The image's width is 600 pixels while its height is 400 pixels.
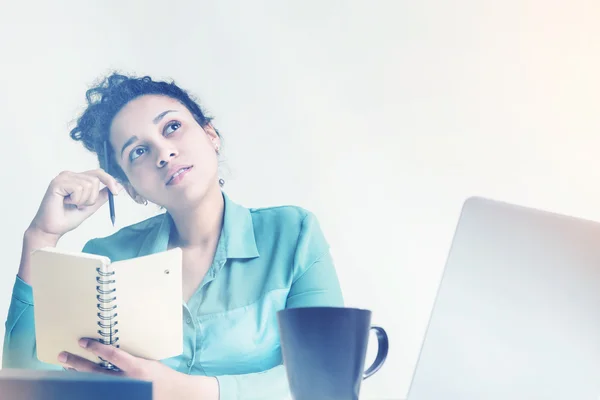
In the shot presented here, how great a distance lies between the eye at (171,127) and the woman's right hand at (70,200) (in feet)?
0.39

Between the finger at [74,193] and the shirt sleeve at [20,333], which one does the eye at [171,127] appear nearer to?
the finger at [74,193]

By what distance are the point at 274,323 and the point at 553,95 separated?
2.22 ft

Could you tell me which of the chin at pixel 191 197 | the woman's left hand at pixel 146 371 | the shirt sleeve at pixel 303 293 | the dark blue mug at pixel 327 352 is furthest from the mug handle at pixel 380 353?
the chin at pixel 191 197

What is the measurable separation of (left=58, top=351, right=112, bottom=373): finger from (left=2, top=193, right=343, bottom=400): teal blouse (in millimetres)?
155

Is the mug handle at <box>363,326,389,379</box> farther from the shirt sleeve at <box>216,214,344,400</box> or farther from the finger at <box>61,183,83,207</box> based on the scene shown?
the finger at <box>61,183,83,207</box>

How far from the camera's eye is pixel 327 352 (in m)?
0.56

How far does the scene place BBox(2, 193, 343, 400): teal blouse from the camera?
3.53ft

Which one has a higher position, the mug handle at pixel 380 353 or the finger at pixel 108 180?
the finger at pixel 108 180

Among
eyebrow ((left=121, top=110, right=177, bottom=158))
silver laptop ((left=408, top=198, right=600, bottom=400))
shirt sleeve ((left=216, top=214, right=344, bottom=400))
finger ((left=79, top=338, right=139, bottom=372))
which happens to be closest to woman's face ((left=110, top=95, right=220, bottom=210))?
eyebrow ((left=121, top=110, right=177, bottom=158))

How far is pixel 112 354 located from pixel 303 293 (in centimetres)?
36

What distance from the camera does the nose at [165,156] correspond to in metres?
1.14

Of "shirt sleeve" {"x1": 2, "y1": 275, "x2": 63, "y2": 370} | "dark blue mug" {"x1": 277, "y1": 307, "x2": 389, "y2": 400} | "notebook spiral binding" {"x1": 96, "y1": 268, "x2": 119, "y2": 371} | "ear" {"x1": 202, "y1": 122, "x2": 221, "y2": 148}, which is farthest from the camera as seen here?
"ear" {"x1": 202, "y1": 122, "x2": 221, "y2": 148}

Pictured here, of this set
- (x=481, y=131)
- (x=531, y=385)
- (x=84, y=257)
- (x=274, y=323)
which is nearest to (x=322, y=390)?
(x=531, y=385)

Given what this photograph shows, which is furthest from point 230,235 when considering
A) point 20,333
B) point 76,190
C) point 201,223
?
point 20,333
